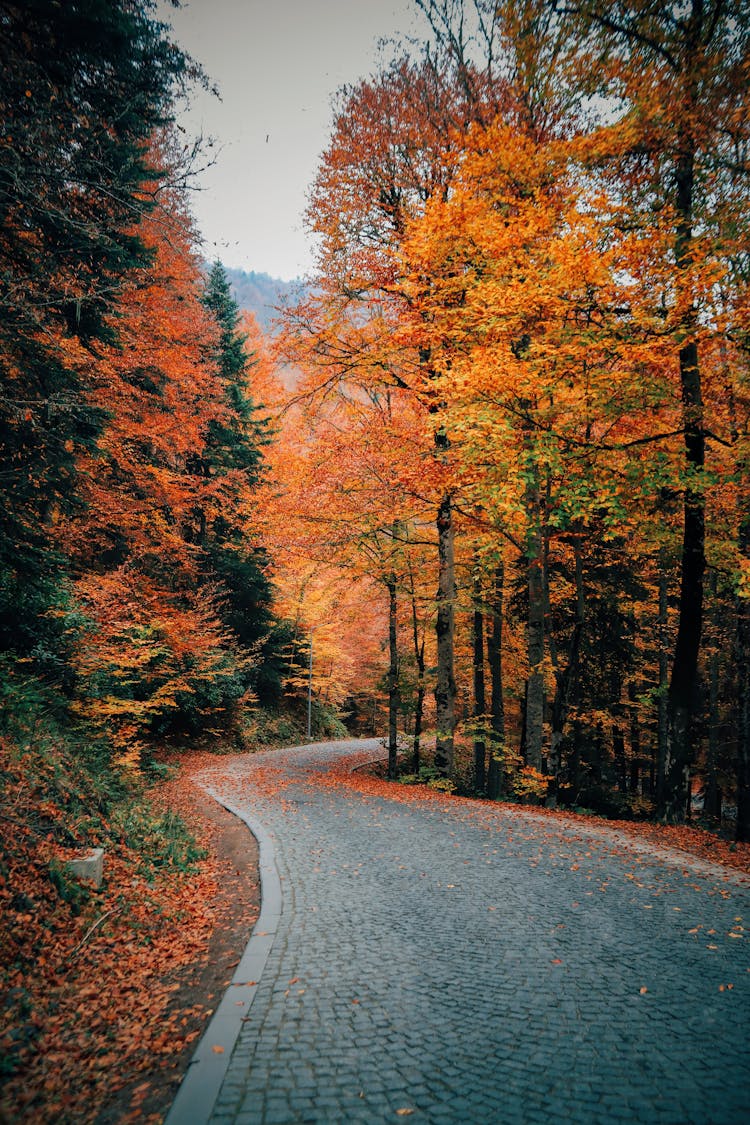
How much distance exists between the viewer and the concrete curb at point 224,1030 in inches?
112

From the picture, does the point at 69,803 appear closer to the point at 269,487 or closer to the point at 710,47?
the point at 710,47

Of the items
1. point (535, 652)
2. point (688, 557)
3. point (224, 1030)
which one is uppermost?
point (688, 557)

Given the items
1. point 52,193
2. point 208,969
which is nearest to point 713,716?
point 208,969

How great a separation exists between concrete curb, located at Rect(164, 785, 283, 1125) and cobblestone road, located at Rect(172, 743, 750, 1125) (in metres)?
0.07

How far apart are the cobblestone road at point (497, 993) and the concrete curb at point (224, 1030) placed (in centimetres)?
7

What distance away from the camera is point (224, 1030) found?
3543 millimetres

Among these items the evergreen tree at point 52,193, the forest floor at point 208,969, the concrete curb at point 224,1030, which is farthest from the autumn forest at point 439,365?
the concrete curb at point 224,1030

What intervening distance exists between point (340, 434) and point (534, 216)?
602 cm

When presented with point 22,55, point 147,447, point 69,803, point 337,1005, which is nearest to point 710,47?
point 22,55

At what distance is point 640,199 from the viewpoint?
26.7 feet

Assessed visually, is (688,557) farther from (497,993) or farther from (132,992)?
(132,992)

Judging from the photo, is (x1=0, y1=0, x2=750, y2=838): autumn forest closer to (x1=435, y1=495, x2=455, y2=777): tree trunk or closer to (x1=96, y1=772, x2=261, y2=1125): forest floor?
(x1=435, y1=495, x2=455, y2=777): tree trunk

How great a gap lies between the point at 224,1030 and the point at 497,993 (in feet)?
6.55

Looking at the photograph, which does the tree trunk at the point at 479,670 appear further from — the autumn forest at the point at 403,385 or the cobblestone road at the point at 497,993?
the cobblestone road at the point at 497,993
